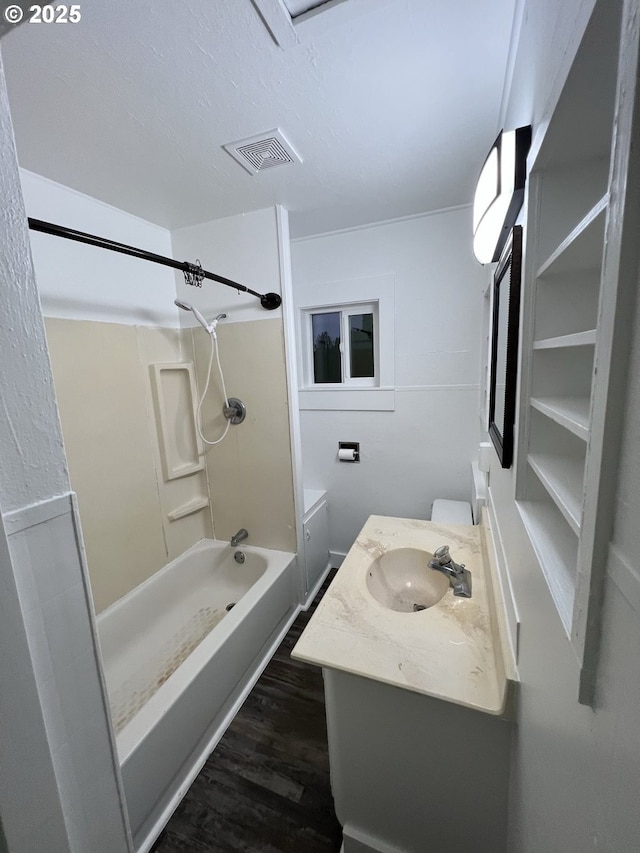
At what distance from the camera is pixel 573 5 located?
45 centimetres

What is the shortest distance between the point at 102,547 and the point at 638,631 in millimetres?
2039

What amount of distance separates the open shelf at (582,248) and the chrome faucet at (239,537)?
2.07 meters

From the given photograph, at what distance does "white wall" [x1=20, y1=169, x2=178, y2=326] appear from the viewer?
1450mm

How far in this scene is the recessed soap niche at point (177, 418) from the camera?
1949mm

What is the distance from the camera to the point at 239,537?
2.16 metres

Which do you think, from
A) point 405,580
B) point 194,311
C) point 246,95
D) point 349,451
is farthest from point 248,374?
point 405,580

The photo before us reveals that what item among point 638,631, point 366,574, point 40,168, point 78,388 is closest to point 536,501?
Answer: point 638,631

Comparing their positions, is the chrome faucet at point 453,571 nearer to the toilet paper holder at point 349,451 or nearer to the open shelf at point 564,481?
the open shelf at point 564,481

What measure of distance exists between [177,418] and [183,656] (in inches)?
52.6

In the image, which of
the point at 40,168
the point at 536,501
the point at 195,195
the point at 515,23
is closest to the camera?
the point at 536,501

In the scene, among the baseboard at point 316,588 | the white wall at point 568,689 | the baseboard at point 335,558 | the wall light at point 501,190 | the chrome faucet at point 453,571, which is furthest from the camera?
the baseboard at point 335,558

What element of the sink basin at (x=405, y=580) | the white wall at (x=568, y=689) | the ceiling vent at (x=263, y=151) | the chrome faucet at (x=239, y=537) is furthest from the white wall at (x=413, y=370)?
the white wall at (x=568, y=689)

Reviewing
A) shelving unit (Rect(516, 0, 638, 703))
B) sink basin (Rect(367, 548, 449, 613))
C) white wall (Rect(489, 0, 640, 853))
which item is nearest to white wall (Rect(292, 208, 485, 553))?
sink basin (Rect(367, 548, 449, 613))

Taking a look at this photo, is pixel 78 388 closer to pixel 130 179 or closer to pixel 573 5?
pixel 130 179
